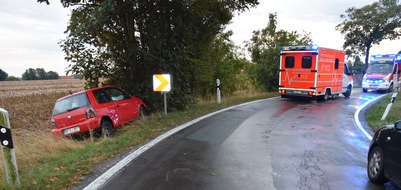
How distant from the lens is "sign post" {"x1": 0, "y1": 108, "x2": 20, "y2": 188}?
4.66 meters

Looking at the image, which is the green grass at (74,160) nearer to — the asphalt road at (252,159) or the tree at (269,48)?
the asphalt road at (252,159)

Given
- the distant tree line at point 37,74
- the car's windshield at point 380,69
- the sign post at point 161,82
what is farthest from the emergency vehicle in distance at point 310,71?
the distant tree line at point 37,74

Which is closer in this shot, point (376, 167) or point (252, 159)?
point (376, 167)

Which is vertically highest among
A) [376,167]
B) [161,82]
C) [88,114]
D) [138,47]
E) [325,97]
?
[138,47]

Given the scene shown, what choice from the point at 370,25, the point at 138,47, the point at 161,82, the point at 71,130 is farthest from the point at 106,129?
the point at 370,25

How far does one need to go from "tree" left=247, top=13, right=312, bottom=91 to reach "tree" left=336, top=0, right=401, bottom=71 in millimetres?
21667

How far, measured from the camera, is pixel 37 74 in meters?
100

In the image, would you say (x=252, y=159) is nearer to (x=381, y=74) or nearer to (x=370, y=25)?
(x=381, y=74)

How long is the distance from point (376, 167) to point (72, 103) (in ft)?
26.6

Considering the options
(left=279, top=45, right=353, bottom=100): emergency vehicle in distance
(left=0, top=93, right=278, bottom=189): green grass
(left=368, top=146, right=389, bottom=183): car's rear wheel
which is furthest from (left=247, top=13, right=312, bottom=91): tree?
(left=368, top=146, right=389, bottom=183): car's rear wheel

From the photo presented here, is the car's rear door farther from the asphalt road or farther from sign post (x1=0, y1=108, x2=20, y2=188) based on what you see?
sign post (x1=0, y1=108, x2=20, y2=188)

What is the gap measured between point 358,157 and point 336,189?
7.26ft

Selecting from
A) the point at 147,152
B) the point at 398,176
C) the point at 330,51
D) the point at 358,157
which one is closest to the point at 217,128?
the point at 147,152

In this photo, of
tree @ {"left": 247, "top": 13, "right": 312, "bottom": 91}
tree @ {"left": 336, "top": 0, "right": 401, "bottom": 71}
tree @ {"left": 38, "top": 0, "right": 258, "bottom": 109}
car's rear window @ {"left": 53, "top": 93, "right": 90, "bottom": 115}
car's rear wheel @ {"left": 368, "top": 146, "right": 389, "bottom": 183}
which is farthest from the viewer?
tree @ {"left": 336, "top": 0, "right": 401, "bottom": 71}
